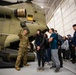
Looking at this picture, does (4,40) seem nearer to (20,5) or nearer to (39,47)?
(39,47)

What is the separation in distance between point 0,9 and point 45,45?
8.51 ft

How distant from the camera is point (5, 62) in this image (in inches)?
205

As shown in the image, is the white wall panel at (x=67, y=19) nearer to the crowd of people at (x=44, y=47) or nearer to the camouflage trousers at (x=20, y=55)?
the crowd of people at (x=44, y=47)

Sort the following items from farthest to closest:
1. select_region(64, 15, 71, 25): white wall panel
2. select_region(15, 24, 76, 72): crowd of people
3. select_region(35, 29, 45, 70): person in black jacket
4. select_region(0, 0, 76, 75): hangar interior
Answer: select_region(64, 15, 71, 25): white wall panel → select_region(35, 29, 45, 70): person in black jacket → select_region(15, 24, 76, 72): crowd of people → select_region(0, 0, 76, 75): hangar interior

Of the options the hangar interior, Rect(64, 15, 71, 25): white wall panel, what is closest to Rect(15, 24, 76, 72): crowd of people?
the hangar interior

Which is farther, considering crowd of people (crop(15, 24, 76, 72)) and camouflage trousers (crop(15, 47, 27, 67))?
camouflage trousers (crop(15, 47, 27, 67))

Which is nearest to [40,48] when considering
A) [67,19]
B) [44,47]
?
[44,47]

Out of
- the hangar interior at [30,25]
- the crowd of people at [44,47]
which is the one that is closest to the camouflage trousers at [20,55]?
the crowd of people at [44,47]

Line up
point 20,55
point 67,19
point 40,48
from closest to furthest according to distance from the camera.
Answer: point 40,48, point 20,55, point 67,19

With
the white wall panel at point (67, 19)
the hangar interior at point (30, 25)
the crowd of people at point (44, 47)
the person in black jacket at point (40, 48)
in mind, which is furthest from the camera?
the white wall panel at point (67, 19)

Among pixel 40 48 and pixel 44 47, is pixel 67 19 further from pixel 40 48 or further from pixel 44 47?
pixel 40 48

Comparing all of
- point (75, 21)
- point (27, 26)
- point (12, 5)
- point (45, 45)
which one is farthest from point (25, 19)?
point (75, 21)

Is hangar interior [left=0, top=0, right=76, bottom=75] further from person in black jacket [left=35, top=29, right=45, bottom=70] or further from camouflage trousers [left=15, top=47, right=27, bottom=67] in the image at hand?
person in black jacket [left=35, top=29, right=45, bottom=70]

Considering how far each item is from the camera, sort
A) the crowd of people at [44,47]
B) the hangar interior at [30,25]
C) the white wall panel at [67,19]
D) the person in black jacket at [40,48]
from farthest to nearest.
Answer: the white wall panel at [67,19] < the person in black jacket at [40,48] < the crowd of people at [44,47] < the hangar interior at [30,25]
